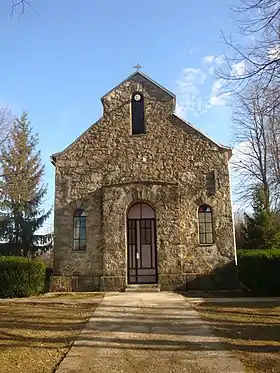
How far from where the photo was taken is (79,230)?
1583 cm

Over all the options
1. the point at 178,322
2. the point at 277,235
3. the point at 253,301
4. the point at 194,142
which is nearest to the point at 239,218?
the point at 277,235

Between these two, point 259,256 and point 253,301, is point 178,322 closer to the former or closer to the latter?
point 253,301

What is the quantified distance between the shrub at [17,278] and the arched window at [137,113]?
23.3 feet

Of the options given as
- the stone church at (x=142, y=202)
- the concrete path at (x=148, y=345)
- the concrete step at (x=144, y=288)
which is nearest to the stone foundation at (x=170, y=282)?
the stone church at (x=142, y=202)

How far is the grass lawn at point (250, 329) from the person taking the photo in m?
5.95

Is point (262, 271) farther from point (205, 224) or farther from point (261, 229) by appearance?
→ point (261, 229)

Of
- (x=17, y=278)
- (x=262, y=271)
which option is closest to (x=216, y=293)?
(x=262, y=271)

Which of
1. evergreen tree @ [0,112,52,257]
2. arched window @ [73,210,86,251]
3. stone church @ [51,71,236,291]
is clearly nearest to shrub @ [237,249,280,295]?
stone church @ [51,71,236,291]

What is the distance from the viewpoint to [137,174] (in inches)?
632

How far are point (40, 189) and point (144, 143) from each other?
44.1 feet

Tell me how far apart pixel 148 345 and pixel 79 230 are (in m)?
9.50

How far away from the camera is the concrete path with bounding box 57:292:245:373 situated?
5.54 m

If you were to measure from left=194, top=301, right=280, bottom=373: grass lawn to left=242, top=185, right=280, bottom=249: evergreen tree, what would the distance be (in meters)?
10.9

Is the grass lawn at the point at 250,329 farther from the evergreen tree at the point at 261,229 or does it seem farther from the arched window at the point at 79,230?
the evergreen tree at the point at 261,229
